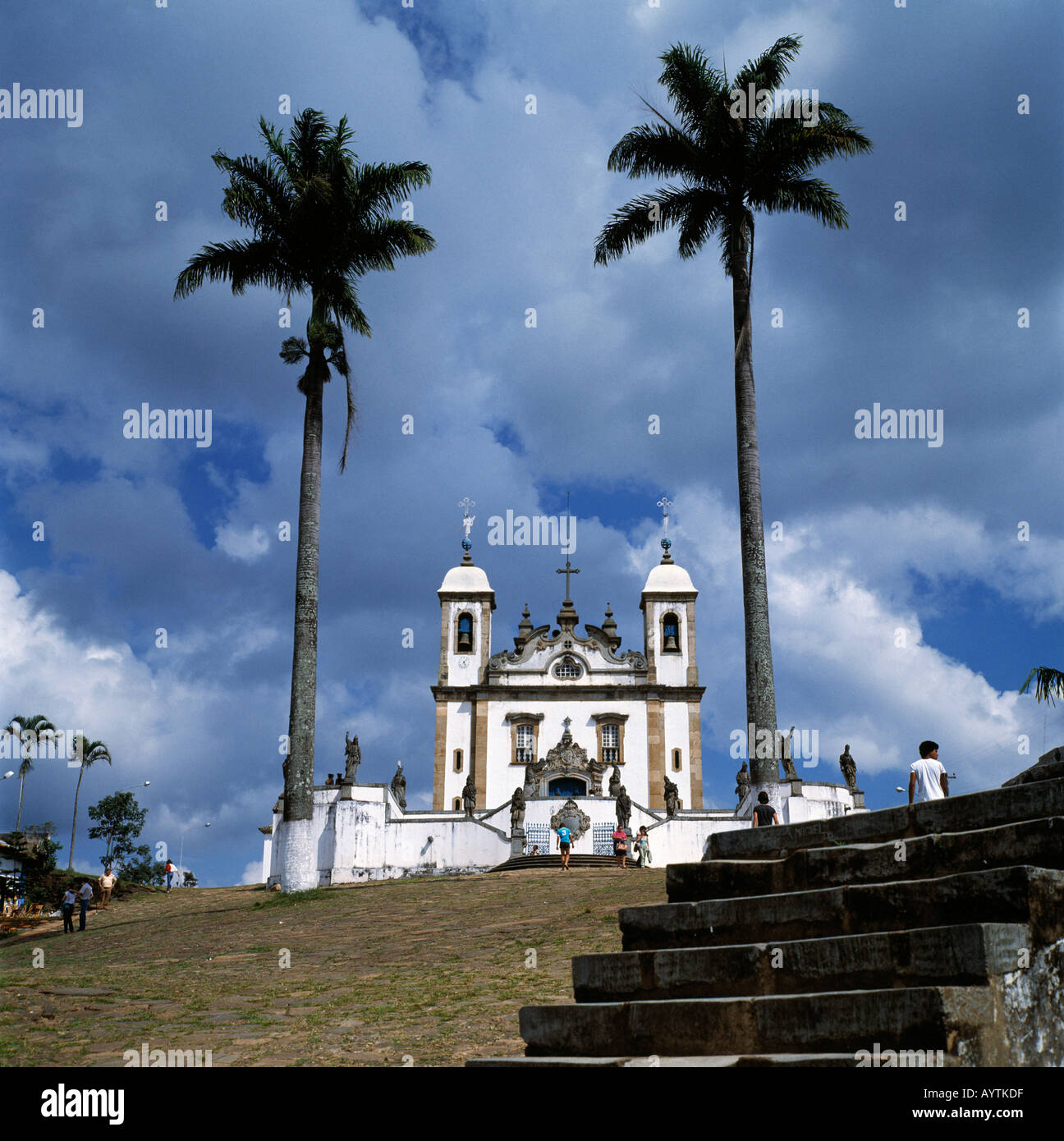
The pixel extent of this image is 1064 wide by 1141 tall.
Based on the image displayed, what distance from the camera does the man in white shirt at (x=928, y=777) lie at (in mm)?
8328

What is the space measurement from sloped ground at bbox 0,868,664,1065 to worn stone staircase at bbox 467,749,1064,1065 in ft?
4.03

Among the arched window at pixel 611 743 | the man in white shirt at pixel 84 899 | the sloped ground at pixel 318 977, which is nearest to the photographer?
the sloped ground at pixel 318 977

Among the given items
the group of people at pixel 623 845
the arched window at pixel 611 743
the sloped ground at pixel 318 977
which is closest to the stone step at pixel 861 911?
the sloped ground at pixel 318 977

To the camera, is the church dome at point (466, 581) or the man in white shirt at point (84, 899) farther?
the church dome at point (466, 581)

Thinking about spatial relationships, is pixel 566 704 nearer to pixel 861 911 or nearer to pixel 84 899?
→ pixel 84 899

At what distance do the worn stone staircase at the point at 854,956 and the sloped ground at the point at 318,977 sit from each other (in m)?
1.23

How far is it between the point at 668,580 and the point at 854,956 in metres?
39.9

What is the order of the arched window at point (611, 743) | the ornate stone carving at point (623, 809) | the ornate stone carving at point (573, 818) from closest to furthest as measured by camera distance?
the ornate stone carving at point (623, 809)
the ornate stone carving at point (573, 818)
the arched window at point (611, 743)

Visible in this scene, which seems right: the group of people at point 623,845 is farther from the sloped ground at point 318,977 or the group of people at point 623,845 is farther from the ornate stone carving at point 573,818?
the sloped ground at point 318,977

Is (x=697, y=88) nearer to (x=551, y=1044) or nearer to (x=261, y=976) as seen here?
(x=261, y=976)

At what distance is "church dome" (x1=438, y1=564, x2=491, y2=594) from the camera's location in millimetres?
44406

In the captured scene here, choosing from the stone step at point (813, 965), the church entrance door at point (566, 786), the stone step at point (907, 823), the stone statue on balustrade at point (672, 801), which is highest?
the church entrance door at point (566, 786)

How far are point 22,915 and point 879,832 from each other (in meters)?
22.3
